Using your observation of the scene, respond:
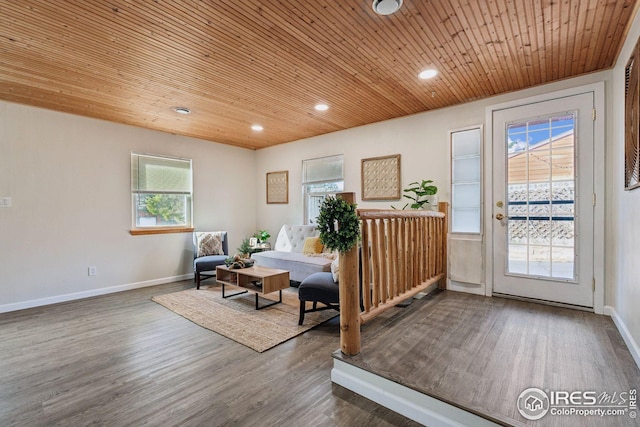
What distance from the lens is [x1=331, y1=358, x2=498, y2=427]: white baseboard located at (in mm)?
1561

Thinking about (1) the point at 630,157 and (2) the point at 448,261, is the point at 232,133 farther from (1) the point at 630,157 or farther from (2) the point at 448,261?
(1) the point at 630,157

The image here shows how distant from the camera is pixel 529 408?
1.51 metres

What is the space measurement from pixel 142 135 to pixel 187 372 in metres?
3.95

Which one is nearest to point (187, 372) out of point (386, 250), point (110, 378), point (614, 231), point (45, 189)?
point (110, 378)

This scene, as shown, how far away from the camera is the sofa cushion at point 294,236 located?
5.06 m

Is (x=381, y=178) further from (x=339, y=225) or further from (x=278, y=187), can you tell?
(x=339, y=225)

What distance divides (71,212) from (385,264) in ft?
14.1

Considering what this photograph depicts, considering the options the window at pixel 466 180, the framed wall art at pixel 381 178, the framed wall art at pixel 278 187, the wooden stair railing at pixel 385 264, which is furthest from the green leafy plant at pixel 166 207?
the window at pixel 466 180

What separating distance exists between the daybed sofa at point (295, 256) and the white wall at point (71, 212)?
65.3 inches

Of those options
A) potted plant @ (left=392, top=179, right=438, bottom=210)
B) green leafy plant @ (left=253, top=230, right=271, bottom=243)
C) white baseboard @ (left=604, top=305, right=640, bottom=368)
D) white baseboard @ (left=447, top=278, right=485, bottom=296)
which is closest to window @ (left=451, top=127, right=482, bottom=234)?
potted plant @ (left=392, top=179, right=438, bottom=210)

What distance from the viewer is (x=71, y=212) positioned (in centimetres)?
401

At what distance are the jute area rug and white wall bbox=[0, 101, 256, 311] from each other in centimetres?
97

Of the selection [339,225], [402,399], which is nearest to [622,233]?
[402,399]
